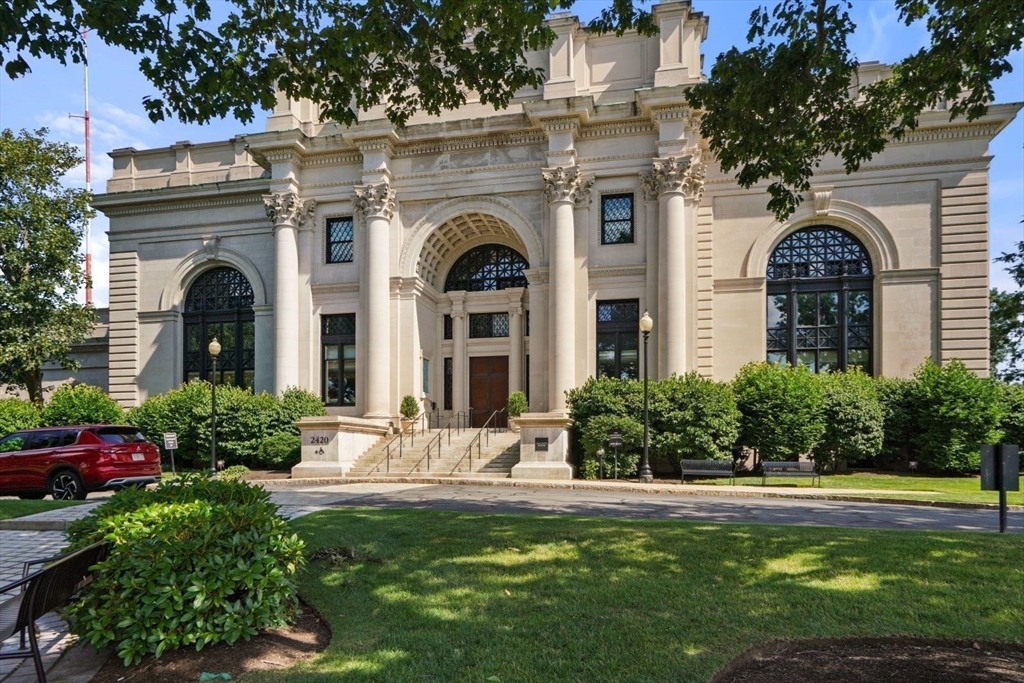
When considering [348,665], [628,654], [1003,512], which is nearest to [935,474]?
[1003,512]

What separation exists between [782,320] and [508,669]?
25525mm

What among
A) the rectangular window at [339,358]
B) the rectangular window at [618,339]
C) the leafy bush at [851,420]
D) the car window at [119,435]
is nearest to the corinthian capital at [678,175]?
the rectangular window at [618,339]

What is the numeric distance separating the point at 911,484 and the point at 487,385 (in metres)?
17.7

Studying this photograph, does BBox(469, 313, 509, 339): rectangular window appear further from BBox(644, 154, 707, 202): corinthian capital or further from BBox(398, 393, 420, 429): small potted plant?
BBox(644, 154, 707, 202): corinthian capital

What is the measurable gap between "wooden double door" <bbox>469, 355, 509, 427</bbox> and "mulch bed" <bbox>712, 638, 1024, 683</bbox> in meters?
25.7

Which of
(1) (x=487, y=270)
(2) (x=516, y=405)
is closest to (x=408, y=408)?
(2) (x=516, y=405)

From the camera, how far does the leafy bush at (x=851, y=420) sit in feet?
72.5

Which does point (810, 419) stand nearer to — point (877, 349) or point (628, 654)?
point (877, 349)

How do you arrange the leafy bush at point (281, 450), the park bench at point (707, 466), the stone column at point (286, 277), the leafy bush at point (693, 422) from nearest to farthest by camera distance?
1. the park bench at point (707, 466)
2. the leafy bush at point (693, 422)
3. the leafy bush at point (281, 450)
4. the stone column at point (286, 277)

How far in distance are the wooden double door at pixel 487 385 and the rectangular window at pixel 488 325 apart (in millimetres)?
1065

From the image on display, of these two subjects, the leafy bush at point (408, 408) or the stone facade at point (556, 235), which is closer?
the stone facade at point (556, 235)

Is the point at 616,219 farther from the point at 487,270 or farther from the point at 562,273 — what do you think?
the point at 487,270

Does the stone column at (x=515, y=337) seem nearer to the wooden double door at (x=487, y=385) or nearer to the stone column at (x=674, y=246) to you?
the wooden double door at (x=487, y=385)

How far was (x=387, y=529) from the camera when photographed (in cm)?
870
